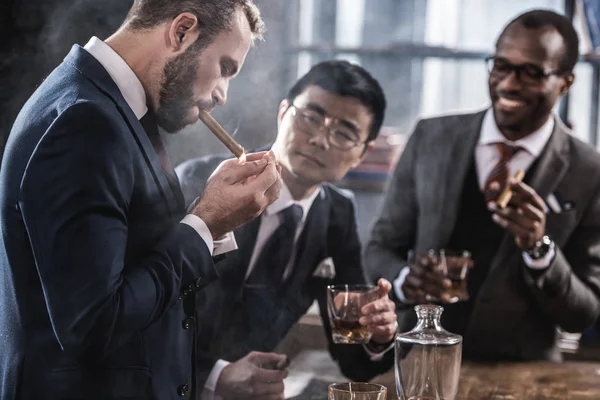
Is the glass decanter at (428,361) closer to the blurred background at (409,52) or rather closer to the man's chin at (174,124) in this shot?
the man's chin at (174,124)

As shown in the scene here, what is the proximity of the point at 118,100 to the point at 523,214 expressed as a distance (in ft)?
4.87

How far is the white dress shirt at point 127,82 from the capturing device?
Answer: 1.49m

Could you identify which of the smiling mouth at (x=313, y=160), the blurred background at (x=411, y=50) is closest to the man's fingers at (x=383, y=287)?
the smiling mouth at (x=313, y=160)

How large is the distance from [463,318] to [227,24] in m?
1.61

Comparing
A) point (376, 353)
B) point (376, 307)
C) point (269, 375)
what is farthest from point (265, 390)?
point (376, 307)

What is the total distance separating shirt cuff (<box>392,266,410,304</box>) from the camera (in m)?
2.72

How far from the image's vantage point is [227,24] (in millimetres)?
1661

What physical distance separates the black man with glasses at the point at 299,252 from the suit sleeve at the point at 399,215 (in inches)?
18.6

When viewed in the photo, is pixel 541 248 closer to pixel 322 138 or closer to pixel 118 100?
pixel 322 138

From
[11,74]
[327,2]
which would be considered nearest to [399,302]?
[327,2]

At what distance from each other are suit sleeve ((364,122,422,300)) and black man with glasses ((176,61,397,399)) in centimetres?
47

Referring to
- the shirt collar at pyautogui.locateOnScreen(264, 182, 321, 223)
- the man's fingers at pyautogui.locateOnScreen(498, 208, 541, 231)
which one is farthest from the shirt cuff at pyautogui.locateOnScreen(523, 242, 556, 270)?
the shirt collar at pyautogui.locateOnScreen(264, 182, 321, 223)

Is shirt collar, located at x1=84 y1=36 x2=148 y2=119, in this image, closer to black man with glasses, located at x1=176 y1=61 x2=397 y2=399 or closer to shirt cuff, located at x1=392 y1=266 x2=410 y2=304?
black man with glasses, located at x1=176 y1=61 x2=397 y2=399

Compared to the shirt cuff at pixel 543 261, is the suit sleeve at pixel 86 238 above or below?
above
